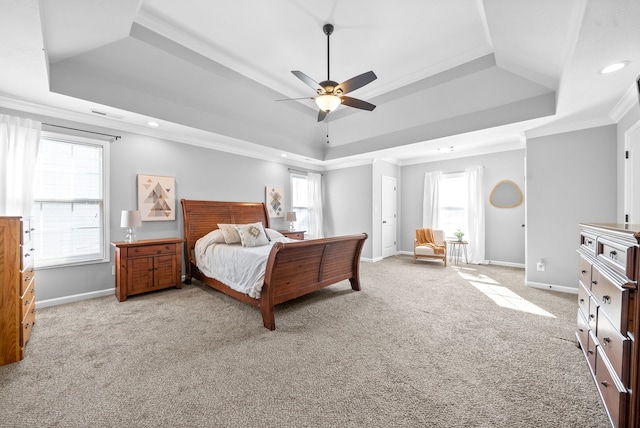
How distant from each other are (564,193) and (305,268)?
13.3ft

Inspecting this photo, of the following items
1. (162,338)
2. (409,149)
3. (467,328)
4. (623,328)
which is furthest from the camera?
(409,149)

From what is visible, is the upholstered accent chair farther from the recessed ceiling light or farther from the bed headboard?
the recessed ceiling light

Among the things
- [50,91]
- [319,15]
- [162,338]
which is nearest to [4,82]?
[50,91]

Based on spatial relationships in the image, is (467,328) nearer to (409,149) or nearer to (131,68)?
(409,149)

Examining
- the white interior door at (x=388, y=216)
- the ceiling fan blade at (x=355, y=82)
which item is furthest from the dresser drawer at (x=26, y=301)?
the white interior door at (x=388, y=216)

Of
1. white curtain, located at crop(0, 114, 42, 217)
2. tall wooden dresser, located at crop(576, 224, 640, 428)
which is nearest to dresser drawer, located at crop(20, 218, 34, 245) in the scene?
white curtain, located at crop(0, 114, 42, 217)

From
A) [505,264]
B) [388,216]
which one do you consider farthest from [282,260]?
[505,264]

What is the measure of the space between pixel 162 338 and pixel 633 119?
5696mm

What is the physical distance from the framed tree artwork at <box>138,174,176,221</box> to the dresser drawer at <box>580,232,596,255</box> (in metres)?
5.23

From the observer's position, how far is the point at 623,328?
1289 millimetres

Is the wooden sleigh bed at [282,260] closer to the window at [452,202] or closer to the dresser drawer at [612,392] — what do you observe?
the dresser drawer at [612,392]

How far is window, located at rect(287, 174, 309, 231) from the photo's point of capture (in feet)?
21.4

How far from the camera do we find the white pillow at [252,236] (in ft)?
13.3

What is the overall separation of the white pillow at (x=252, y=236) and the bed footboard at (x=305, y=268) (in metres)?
1.29
